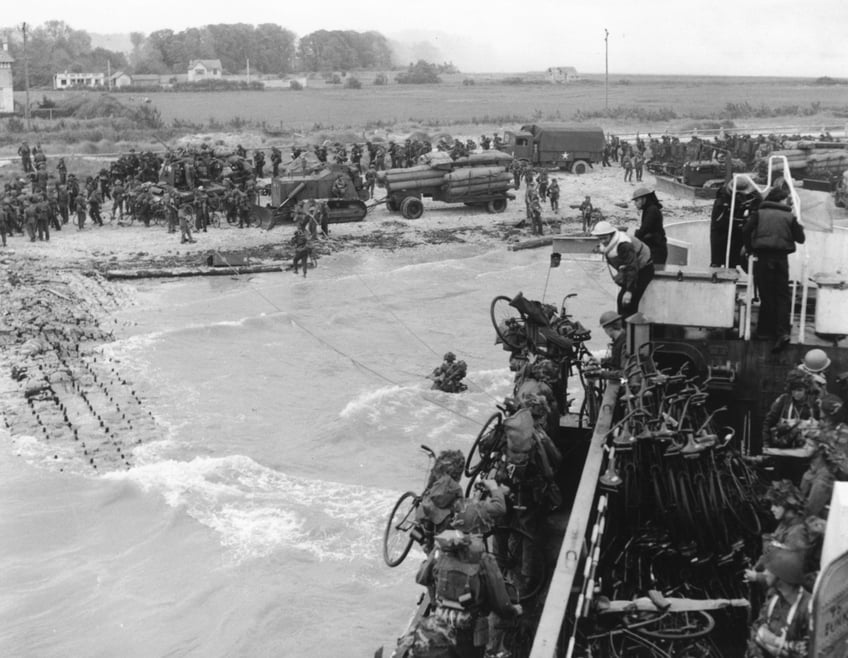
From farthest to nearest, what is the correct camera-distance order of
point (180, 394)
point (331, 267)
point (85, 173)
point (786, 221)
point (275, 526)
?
point (85, 173), point (331, 267), point (180, 394), point (275, 526), point (786, 221)

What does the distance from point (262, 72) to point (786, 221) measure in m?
185

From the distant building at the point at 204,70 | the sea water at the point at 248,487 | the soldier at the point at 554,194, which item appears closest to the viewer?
the sea water at the point at 248,487

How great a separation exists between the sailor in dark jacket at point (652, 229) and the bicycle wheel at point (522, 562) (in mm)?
2850

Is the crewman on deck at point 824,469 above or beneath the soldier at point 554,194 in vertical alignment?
above

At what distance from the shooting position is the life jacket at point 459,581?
5660 mm

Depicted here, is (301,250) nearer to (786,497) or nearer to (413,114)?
(786,497)

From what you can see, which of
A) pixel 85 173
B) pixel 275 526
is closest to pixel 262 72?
pixel 85 173

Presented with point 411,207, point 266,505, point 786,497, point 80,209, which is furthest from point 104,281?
point 786,497

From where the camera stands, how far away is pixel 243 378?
17125 mm

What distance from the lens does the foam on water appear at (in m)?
11.0

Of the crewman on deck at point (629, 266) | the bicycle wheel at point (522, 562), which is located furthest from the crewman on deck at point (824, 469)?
the crewman on deck at point (629, 266)

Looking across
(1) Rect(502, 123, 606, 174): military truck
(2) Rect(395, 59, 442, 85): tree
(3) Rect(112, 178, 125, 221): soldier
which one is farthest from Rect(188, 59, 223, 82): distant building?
(3) Rect(112, 178, 125, 221): soldier

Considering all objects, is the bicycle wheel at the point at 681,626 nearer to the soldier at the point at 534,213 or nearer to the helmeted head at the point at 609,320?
the helmeted head at the point at 609,320

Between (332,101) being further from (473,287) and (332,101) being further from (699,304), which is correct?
(699,304)
